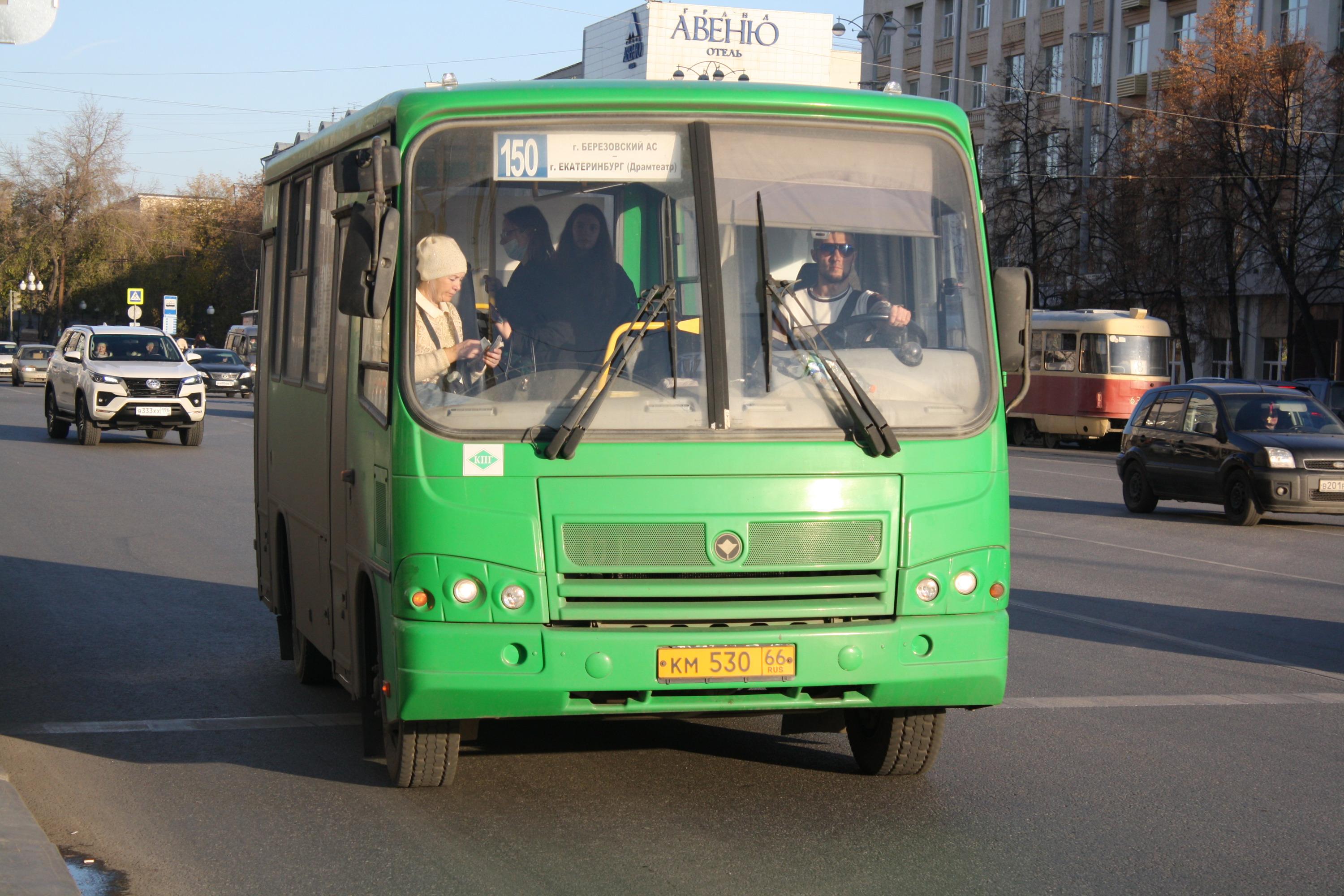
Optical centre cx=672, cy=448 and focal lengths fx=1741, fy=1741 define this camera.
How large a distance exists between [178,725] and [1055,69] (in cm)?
5575

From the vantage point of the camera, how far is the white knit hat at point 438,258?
5980 mm

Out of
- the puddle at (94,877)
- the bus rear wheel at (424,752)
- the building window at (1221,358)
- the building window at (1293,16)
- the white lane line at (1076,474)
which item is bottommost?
the white lane line at (1076,474)

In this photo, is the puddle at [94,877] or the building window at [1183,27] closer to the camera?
the puddle at [94,877]

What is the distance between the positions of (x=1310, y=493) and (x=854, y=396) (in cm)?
1387

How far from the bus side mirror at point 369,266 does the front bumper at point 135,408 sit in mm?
23049

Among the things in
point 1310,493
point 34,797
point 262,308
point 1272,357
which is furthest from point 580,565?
point 1272,357

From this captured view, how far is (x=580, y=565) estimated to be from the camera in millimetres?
5770

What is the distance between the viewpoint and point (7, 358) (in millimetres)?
72750

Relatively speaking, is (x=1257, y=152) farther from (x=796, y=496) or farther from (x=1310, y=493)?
(x=796, y=496)

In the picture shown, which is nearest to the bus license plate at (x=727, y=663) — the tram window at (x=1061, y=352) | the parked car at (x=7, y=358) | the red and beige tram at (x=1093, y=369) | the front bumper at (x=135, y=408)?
the front bumper at (x=135, y=408)

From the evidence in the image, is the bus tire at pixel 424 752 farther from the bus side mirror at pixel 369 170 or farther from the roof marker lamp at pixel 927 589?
the bus side mirror at pixel 369 170

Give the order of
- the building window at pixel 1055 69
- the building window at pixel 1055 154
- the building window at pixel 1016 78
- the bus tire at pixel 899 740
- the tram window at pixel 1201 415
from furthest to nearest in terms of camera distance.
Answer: the building window at pixel 1016 78 < the building window at pixel 1055 69 < the building window at pixel 1055 154 < the tram window at pixel 1201 415 < the bus tire at pixel 899 740

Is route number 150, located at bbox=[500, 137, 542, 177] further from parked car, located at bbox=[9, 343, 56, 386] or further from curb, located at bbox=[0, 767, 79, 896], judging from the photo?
parked car, located at bbox=[9, 343, 56, 386]

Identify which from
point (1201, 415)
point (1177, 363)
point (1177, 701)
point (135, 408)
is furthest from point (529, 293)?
point (1177, 363)
